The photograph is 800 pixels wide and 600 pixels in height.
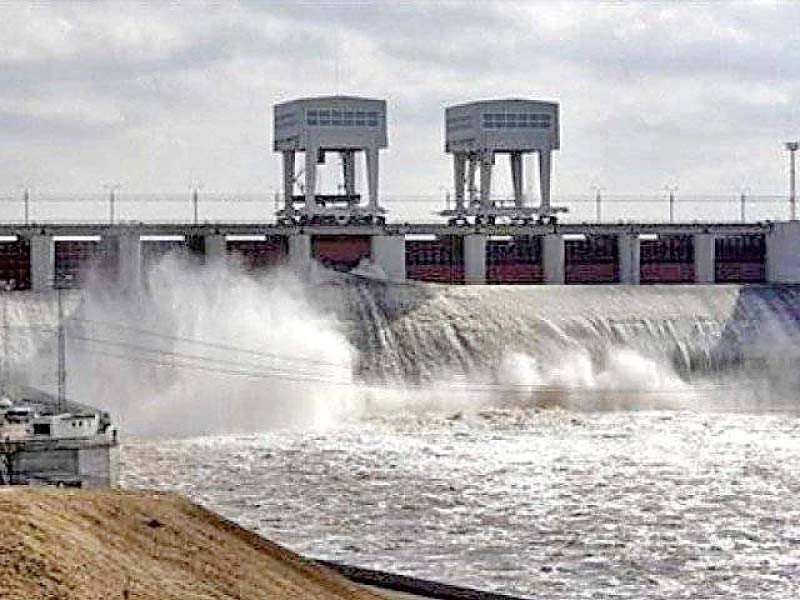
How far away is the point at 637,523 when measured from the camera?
1398 inches

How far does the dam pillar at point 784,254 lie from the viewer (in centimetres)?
8538

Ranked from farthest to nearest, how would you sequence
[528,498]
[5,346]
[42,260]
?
1. [42,260]
2. [5,346]
3. [528,498]

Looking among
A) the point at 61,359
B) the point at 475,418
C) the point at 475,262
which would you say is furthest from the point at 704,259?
the point at 61,359

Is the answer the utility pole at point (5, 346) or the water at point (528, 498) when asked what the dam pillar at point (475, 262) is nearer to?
the water at point (528, 498)

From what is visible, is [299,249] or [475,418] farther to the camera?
[299,249]

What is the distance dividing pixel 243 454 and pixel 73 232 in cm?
2518

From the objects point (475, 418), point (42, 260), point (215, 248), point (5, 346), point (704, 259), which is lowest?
point (475, 418)

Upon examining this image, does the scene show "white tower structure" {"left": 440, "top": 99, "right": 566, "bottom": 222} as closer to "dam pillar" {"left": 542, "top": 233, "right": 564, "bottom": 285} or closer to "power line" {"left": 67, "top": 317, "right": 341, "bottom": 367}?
"dam pillar" {"left": 542, "top": 233, "right": 564, "bottom": 285}

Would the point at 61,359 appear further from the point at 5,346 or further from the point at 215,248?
the point at 215,248

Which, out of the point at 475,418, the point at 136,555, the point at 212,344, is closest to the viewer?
the point at 136,555

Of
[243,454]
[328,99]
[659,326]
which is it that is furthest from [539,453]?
[328,99]

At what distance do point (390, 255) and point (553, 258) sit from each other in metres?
8.71

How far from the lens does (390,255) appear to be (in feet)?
254

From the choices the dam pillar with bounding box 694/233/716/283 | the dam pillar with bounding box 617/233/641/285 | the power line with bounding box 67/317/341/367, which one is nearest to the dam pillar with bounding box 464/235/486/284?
the dam pillar with bounding box 617/233/641/285
